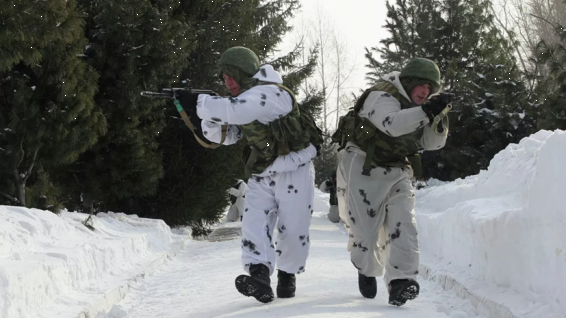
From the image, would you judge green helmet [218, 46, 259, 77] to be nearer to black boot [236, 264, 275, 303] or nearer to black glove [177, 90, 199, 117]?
black glove [177, 90, 199, 117]

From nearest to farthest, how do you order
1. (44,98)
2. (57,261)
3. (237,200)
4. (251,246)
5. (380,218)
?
(251,246) → (380,218) → (57,261) → (44,98) → (237,200)

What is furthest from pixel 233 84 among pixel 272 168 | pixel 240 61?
pixel 272 168

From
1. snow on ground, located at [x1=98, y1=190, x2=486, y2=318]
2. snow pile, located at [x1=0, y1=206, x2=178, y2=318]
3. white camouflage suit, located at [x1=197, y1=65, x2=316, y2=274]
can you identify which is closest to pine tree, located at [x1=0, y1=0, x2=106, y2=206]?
snow pile, located at [x1=0, y1=206, x2=178, y2=318]

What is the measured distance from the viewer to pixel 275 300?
531 cm

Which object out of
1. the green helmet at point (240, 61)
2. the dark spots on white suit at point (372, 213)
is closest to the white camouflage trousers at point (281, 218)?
the dark spots on white suit at point (372, 213)

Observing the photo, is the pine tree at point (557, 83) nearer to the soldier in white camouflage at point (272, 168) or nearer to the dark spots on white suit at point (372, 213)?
the dark spots on white suit at point (372, 213)

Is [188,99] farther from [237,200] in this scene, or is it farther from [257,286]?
[237,200]

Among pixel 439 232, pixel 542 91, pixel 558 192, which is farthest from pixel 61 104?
pixel 542 91

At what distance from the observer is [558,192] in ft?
14.9

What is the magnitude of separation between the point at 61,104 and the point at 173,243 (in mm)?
3710

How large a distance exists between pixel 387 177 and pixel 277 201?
0.83 m

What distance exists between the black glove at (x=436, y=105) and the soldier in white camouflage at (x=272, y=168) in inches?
38.7

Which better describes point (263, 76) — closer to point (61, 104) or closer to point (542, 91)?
point (61, 104)

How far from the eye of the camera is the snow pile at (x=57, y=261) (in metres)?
4.91
